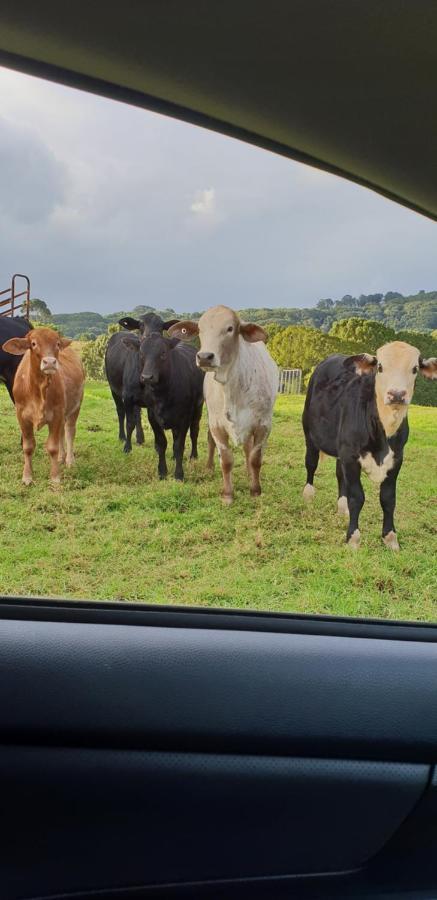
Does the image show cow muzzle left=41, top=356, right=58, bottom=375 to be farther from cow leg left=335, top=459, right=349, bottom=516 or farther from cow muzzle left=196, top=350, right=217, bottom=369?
cow leg left=335, top=459, right=349, bottom=516

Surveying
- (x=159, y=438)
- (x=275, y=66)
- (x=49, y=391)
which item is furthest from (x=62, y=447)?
(x=275, y=66)

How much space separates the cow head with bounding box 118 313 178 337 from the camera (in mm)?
1682

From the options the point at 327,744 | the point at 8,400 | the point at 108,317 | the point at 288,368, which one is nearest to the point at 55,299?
the point at 108,317

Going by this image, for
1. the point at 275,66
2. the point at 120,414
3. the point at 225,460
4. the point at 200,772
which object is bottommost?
the point at 200,772

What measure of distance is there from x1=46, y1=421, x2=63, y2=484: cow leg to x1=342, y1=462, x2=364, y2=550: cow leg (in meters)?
0.72

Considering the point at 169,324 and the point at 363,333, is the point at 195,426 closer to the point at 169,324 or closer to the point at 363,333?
the point at 169,324

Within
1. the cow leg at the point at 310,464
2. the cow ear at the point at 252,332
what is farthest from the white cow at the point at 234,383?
the cow leg at the point at 310,464

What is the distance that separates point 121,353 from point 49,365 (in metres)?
0.18

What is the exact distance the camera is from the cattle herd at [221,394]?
5.51ft

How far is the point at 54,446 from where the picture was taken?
67.5 inches

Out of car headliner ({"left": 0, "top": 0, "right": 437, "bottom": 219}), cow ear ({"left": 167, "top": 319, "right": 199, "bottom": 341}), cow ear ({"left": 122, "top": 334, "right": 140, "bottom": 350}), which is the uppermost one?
car headliner ({"left": 0, "top": 0, "right": 437, "bottom": 219})

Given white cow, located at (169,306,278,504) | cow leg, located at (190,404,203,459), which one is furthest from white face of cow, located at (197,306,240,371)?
cow leg, located at (190,404,203,459)

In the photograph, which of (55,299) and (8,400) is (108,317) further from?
(8,400)

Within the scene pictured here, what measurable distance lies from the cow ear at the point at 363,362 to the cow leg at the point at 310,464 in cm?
21
